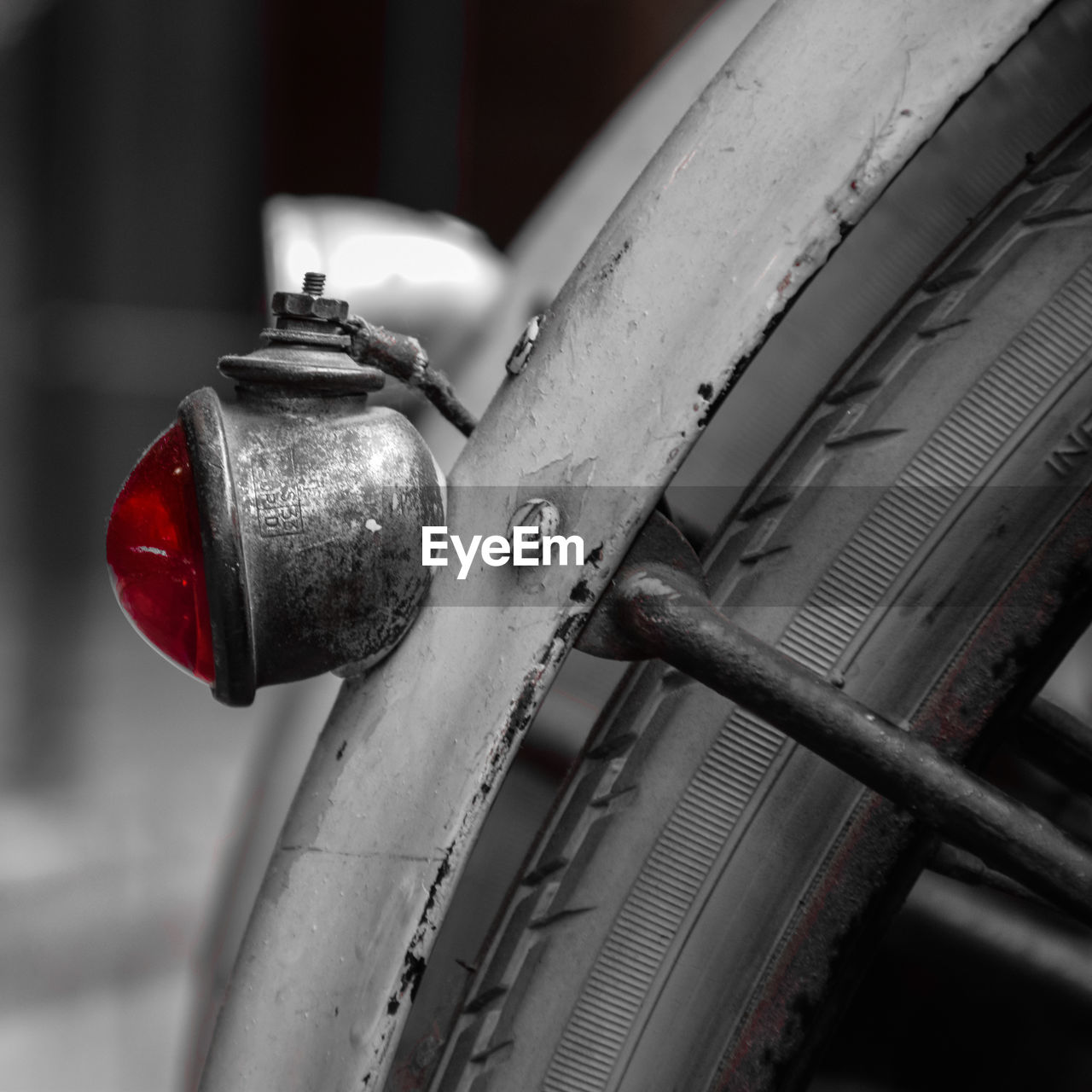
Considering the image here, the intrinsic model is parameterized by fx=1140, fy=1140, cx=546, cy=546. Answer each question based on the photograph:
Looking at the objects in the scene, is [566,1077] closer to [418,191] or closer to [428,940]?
[428,940]

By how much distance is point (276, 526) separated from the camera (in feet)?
1.47

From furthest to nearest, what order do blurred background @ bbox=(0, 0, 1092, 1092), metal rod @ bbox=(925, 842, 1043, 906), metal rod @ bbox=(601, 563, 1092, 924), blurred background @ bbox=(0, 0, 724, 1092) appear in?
blurred background @ bbox=(0, 0, 724, 1092) → blurred background @ bbox=(0, 0, 1092, 1092) → metal rod @ bbox=(925, 842, 1043, 906) → metal rod @ bbox=(601, 563, 1092, 924)

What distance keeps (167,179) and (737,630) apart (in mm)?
2228

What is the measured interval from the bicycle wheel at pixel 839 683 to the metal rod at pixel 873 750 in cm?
8

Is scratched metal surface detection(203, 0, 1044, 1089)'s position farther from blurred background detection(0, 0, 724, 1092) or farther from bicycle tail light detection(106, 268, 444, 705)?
blurred background detection(0, 0, 724, 1092)

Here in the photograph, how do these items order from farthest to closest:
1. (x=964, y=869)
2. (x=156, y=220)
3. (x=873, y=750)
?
(x=156, y=220) < (x=964, y=869) < (x=873, y=750)

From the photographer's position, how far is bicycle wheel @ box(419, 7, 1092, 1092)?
1.71 ft

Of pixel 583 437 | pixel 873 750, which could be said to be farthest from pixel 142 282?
pixel 873 750

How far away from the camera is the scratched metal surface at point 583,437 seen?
1.54 feet

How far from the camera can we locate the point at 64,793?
2084 mm

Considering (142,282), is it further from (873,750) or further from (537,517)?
(873,750)

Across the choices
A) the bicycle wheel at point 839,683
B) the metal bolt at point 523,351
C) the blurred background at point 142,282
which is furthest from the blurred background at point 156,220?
the metal bolt at point 523,351
